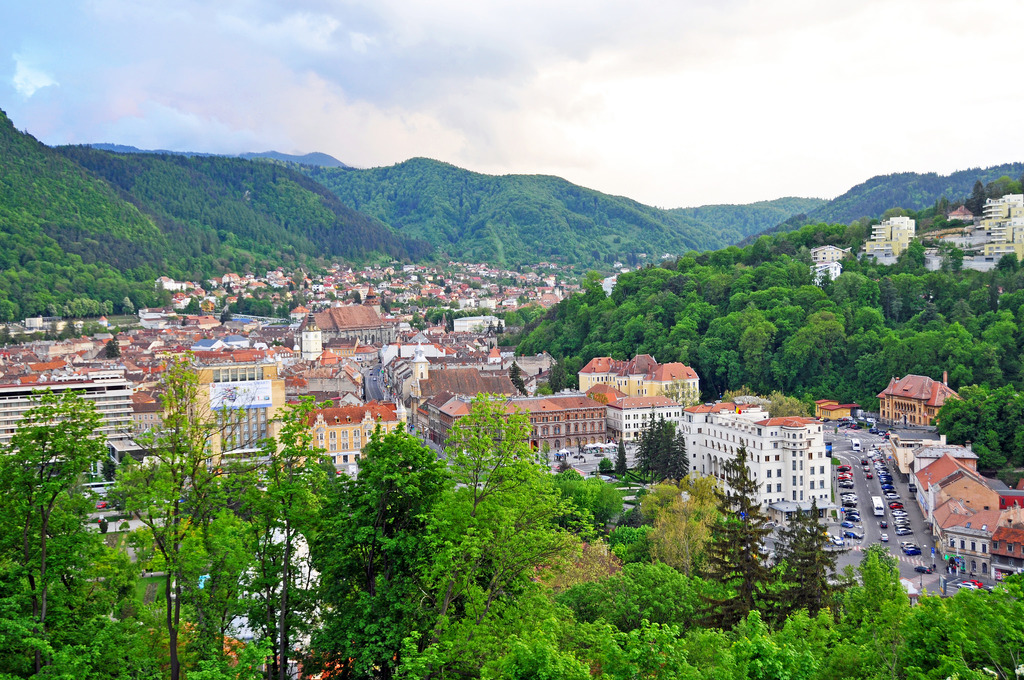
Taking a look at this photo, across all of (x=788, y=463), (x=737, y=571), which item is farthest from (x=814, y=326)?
(x=737, y=571)

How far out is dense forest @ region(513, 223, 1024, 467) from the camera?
56.4m

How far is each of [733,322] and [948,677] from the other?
5925 centimetres

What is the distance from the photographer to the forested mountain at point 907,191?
491 ft

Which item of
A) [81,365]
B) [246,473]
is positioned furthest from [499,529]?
[81,365]

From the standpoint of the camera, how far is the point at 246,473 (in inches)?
461

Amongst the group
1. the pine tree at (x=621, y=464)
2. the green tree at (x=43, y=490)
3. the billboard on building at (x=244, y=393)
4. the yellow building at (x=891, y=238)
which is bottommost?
the pine tree at (x=621, y=464)

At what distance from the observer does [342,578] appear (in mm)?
12633

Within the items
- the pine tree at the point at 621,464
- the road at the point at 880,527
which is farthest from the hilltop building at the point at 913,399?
the pine tree at the point at 621,464

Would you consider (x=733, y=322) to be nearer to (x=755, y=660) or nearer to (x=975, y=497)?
(x=975, y=497)

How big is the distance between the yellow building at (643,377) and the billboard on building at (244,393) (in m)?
23.1

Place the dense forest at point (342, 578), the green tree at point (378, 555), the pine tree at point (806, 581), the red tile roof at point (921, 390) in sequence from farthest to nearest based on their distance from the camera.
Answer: the red tile roof at point (921, 390) < the pine tree at point (806, 581) < the green tree at point (378, 555) < the dense forest at point (342, 578)

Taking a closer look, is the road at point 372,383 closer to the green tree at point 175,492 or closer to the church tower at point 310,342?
the church tower at point 310,342

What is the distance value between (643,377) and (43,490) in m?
51.9

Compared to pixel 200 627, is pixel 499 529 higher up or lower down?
higher up
